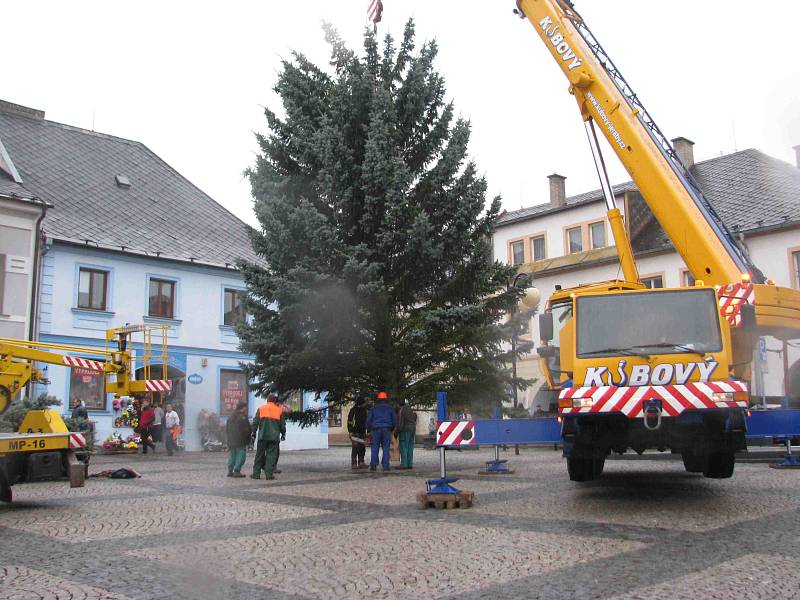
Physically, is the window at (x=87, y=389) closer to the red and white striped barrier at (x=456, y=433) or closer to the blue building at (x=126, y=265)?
the blue building at (x=126, y=265)

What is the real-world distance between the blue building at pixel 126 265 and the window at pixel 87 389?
0.03 m

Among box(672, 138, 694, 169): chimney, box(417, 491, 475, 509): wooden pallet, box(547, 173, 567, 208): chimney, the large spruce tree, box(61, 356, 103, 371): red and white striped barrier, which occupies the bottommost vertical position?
box(417, 491, 475, 509): wooden pallet

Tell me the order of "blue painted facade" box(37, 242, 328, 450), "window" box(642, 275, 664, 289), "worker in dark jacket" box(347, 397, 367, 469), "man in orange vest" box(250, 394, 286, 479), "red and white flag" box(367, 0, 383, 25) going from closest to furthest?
"man in orange vest" box(250, 394, 286, 479) < "worker in dark jacket" box(347, 397, 367, 469) < "red and white flag" box(367, 0, 383, 25) < "blue painted facade" box(37, 242, 328, 450) < "window" box(642, 275, 664, 289)

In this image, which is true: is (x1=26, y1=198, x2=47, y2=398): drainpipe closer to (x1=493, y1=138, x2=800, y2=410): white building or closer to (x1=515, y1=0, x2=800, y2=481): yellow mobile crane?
(x1=493, y1=138, x2=800, y2=410): white building

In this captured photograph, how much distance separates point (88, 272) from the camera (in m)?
26.6

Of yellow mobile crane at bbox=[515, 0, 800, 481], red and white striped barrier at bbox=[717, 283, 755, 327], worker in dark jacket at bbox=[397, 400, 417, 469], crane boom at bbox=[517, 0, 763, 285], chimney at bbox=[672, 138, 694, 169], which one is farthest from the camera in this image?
chimney at bbox=[672, 138, 694, 169]

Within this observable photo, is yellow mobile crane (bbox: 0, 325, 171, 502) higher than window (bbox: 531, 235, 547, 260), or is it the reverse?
window (bbox: 531, 235, 547, 260)

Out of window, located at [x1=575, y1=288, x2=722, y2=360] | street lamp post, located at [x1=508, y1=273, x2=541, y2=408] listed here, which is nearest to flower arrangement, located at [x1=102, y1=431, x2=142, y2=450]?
street lamp post, located at [x1=508, y1=273, x2=541, y2=408]

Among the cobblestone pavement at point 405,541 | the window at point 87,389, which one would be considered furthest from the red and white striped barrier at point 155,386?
the window at point 87,389

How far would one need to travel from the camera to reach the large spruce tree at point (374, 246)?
17.0m

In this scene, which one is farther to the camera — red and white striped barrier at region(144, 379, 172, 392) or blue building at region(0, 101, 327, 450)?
blue building at region(0, 101, 327, 450)

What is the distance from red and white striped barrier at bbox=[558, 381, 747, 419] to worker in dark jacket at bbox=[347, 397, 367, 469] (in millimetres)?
8258

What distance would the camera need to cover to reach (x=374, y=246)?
17.6 meters

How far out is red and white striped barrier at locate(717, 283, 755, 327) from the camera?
10.5 meters
